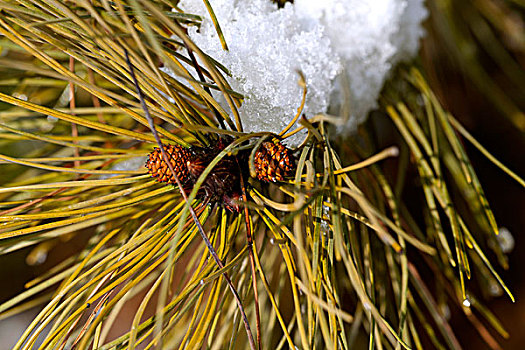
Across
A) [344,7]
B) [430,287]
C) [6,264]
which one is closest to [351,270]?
[344,7]

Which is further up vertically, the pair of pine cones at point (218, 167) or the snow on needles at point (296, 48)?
the snow on needles at point (296, 48)

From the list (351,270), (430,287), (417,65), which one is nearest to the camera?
(351,270)

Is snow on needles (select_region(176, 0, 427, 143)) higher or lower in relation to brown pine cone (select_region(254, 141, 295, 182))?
higher

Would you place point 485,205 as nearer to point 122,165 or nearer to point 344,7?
point 344,7
